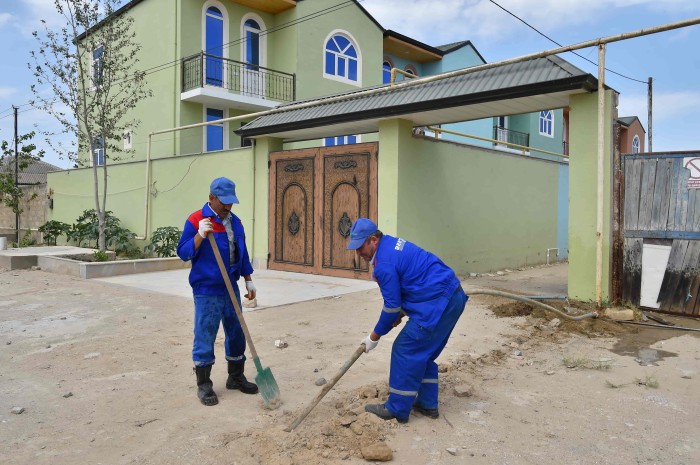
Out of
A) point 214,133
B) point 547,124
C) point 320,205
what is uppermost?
point 547,124

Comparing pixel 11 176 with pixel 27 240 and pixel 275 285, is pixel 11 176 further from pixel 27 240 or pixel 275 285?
pixel 275 285

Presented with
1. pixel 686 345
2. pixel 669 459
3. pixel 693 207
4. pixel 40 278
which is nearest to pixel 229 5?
pixel 40 278

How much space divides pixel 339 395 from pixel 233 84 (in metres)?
14.9

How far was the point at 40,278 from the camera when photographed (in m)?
10.6

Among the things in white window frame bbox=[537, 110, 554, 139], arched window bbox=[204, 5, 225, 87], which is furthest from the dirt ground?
white window frame bbox=[537, 110, 554, 139]

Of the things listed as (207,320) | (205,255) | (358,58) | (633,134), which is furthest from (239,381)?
(633,134)

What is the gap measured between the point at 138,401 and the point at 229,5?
51.9ft

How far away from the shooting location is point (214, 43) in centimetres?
1716

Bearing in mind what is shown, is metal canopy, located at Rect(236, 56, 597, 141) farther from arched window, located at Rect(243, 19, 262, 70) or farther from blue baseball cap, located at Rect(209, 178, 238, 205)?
arched window, located at Rect(243, 19, 262, 70)

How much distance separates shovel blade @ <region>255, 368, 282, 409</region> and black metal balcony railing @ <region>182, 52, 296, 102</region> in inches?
527

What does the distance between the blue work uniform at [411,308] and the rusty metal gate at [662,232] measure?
14.9ft

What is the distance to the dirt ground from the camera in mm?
3260

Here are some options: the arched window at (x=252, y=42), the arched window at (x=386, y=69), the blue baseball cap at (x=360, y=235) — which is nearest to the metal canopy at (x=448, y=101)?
the blue baseball cap at (x=360, y=235)

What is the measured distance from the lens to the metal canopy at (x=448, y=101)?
748 centimetres
